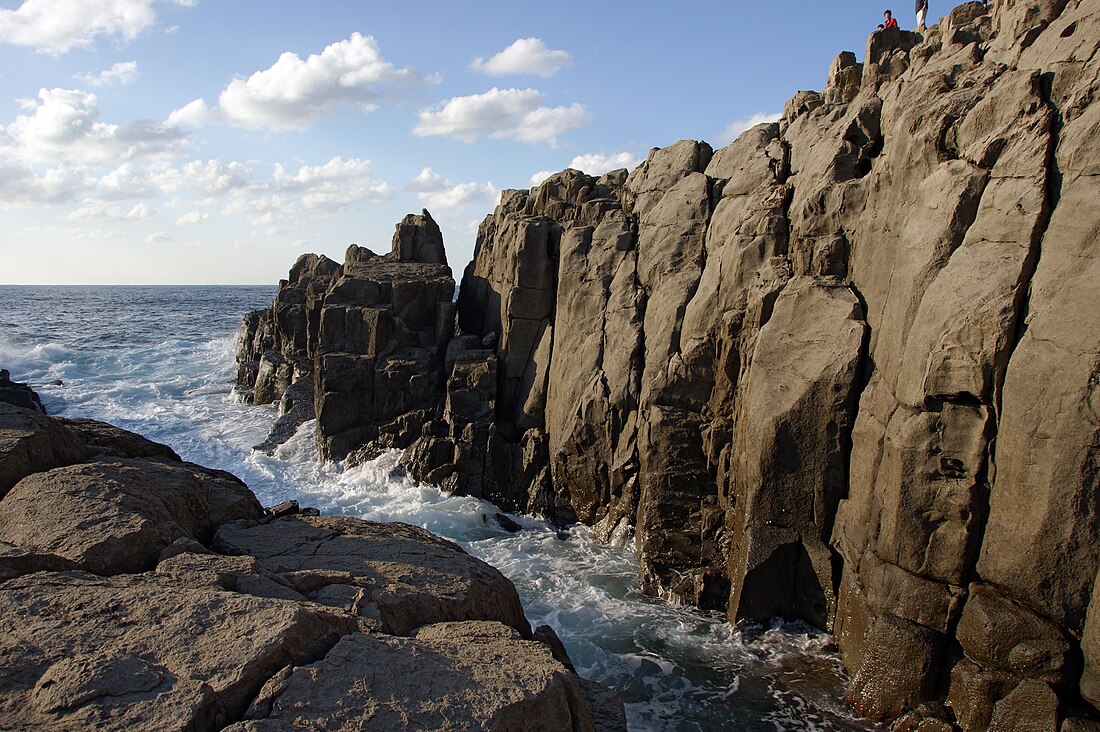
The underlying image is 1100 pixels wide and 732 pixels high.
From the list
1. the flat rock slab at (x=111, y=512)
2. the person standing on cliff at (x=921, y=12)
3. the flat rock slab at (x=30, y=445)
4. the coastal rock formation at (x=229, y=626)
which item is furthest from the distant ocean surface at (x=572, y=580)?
the person standing on cliff at (x=921, y=12)

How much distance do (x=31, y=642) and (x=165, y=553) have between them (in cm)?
174

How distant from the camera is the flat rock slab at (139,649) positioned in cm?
427

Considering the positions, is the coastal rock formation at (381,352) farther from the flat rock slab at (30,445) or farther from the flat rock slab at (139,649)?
the flat rock slab at (139,649)

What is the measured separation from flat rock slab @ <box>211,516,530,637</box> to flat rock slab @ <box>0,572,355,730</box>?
0.94 meters

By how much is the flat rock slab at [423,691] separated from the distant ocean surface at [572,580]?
5.33 m

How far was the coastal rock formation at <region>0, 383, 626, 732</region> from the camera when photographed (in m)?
4.44

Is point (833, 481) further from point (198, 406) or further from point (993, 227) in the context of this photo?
point (198, 406)

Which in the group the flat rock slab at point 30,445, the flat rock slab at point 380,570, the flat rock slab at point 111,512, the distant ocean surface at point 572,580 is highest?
the flat rock slab at point 30,445

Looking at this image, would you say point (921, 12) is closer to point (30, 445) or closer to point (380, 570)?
point (380, 570)


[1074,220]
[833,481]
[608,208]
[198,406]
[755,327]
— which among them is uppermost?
[608,208]

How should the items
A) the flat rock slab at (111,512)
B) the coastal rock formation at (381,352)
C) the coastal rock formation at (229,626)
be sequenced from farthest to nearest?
the coastal rock formation at (381,352), the flat rock slab at (111,512), the coastal rock formation at (229,626)

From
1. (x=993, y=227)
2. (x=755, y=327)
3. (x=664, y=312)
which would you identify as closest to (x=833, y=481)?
(x=755, y=327)

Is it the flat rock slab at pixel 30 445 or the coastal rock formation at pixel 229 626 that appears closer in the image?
the coastal rock formation at pixel 229 626

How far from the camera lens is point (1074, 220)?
8.60 metres
